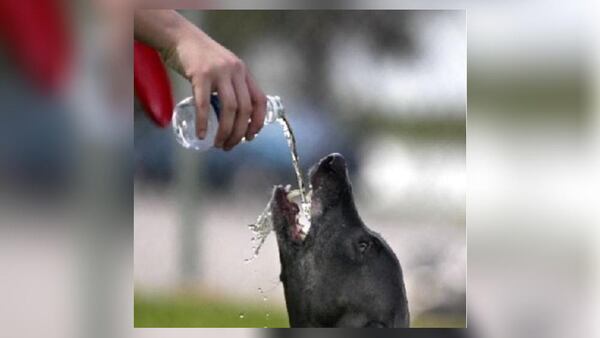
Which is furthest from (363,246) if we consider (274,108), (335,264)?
(274,108)

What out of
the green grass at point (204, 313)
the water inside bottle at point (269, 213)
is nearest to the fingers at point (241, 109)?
the water inside bottle at point (269, 213)

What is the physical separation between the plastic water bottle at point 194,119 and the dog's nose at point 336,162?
192 millimetres

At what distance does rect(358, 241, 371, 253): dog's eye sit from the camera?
3.63m

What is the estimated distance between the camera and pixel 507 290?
3.63m

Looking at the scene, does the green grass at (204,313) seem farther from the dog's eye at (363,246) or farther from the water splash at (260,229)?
the dog's eye at (363,246)

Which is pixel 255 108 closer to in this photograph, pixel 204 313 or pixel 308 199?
pixel 308 199

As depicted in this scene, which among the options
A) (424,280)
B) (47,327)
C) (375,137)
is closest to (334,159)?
(375,137)

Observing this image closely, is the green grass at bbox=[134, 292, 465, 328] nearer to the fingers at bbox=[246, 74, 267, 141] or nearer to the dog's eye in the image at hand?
the dog's eye

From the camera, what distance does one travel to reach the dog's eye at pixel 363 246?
363 cm

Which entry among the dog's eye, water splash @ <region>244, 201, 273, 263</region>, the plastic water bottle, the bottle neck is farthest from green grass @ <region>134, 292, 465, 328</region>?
the bottle neck

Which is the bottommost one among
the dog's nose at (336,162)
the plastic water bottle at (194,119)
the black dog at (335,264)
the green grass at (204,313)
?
the green grass at (204,313)

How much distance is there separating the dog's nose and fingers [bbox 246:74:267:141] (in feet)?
0.75

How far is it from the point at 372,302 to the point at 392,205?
313 mm

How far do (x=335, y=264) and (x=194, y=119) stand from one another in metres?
0.62
